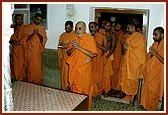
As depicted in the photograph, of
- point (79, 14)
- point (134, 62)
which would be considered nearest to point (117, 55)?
point (134, 62)

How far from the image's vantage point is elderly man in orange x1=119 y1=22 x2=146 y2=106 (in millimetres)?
4691

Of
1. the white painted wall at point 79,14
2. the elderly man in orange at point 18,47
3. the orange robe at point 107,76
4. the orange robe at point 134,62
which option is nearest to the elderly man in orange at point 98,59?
the orange robe at point 107,76

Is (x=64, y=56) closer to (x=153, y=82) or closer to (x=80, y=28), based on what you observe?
(x=80, y=28)

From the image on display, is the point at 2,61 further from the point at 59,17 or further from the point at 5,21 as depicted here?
the point at 59,17

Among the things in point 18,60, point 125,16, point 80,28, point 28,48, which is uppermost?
point 125,16

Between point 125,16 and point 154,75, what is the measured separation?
8.12 feet

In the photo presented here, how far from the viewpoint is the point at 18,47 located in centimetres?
604

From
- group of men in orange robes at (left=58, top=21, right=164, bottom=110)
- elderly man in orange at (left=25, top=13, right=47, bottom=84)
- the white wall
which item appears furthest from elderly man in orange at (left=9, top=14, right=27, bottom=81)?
the white wall

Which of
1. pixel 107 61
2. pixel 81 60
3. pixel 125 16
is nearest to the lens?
pixel 81 60

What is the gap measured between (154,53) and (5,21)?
9.57 ft

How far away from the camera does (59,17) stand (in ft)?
23.2

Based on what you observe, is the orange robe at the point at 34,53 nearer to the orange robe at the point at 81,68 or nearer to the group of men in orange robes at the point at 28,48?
the group of men in orange robes at the point at 28,48

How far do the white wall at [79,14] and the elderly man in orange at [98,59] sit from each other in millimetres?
1329

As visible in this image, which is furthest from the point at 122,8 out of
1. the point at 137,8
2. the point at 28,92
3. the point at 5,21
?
the point at 5,21
